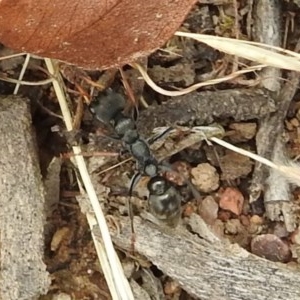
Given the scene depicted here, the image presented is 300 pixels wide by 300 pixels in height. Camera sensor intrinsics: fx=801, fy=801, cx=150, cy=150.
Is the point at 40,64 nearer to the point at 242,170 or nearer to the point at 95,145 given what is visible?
the point at 95,145

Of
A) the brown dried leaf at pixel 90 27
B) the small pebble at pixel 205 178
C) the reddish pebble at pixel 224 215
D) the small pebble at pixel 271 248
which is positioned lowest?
the small pebble at pixel 271 248

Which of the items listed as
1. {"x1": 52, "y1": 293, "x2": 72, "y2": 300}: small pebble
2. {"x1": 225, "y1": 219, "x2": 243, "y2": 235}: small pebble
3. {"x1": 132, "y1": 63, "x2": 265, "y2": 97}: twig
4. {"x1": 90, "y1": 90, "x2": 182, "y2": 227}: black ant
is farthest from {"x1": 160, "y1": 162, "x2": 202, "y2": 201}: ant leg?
{"x1": 52, "y1": 293, "x2": 72, "y2": 300}: small pebble

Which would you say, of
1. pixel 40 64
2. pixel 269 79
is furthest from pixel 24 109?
pixel 269 79

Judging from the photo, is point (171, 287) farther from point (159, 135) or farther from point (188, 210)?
point (159, 135)

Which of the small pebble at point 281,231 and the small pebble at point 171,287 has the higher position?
the small pebble at point 281,231

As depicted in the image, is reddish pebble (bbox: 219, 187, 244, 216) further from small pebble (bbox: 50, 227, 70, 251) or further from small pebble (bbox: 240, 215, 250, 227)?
small pebble (bbox: 50, 227, 70, 251)

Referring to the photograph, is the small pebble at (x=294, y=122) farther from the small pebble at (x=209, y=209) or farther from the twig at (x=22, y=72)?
the twig at (x=22, y=72)

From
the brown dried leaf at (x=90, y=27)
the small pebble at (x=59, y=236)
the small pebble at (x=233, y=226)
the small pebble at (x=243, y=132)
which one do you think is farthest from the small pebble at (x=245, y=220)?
the brown dried leaf at (x=90, y=27)
